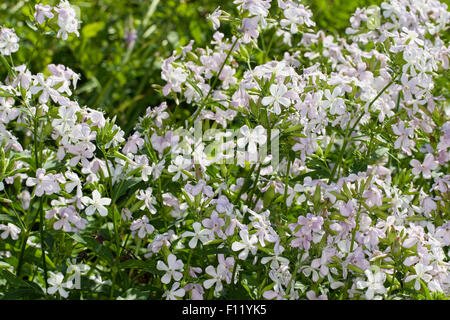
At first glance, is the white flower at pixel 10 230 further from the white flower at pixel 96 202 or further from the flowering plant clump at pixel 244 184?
the white flower at pixel 96 202

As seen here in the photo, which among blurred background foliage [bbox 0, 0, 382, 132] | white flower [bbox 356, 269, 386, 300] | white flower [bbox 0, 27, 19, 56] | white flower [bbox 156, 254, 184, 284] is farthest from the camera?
blurred background foliage [bbox 0, 0, 382, 132]

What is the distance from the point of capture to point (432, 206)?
4.77ft

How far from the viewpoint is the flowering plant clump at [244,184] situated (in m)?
1.30

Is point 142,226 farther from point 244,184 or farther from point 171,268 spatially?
point 244,184

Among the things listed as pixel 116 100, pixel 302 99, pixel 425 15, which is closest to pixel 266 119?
pixel 302 99

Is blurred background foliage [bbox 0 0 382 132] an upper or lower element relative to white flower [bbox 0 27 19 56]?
upper

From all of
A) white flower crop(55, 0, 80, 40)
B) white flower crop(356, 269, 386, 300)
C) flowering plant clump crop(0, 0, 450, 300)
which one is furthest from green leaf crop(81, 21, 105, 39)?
white flower crop(356, 269, 386, 300)

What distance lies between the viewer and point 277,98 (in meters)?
1.29

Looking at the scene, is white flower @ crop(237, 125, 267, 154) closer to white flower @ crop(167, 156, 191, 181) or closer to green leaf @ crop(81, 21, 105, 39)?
white flower @ crop(167, 156, 191, 181)

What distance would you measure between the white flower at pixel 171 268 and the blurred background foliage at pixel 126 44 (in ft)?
4.81

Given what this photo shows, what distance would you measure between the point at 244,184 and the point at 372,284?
1.32ft

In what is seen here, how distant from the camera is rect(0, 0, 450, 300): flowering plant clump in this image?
130cm

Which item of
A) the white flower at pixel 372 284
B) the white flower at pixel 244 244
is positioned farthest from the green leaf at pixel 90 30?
the white flower at pixel 372 284
